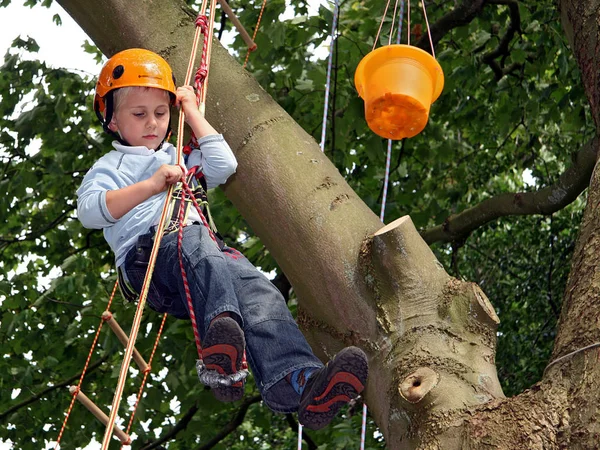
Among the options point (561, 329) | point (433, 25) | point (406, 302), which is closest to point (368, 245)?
point (406, 302)

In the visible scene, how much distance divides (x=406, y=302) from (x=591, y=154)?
1992mm

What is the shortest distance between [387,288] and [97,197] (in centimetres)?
95

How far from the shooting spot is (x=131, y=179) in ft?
10.8

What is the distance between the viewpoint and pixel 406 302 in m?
2.93

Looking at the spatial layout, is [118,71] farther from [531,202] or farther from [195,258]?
[531,202]

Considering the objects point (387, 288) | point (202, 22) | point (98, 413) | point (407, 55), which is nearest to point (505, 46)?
point (407, 55)

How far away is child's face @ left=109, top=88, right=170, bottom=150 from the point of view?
11.0 ft

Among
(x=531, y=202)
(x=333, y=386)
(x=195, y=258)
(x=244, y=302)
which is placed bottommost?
(x=333, y=386)

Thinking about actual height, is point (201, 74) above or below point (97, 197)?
above

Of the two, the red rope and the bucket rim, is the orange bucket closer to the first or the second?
the bucket rim

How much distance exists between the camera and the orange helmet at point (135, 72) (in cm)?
324

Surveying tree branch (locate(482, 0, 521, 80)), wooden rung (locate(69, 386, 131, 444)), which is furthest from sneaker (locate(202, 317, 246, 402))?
tree branch (locate(482, 0, 521, 80))

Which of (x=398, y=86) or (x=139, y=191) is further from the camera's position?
(x=398, y=86)

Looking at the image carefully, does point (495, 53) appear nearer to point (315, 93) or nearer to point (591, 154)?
point (315, 93)
